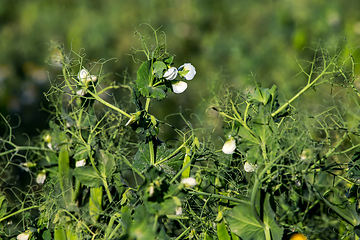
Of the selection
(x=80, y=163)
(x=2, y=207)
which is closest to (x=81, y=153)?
(x=80, y=163)

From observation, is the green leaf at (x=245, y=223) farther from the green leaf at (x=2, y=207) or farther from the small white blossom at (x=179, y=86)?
the green leaf at (x=2, y=207)

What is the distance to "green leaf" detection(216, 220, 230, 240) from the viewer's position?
13.0 inches

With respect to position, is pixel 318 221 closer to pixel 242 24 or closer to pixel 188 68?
pixel 188 68

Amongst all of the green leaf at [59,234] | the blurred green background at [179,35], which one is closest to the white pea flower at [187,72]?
the green leaf at [59,234]

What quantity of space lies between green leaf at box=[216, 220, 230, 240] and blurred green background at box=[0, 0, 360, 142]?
108 cm

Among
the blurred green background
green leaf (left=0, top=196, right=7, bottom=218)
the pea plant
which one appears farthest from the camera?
the blurred green background

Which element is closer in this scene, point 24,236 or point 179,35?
point 24,236

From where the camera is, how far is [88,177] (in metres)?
0.39

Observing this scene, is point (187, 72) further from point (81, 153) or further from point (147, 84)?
point (81, 153)

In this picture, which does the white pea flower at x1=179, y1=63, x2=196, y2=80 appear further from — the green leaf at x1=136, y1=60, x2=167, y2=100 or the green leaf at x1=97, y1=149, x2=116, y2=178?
the green leaf at x1=97, y1=149, x2=116, y2=178

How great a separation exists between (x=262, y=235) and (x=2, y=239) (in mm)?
298

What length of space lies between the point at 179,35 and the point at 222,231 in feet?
5.30

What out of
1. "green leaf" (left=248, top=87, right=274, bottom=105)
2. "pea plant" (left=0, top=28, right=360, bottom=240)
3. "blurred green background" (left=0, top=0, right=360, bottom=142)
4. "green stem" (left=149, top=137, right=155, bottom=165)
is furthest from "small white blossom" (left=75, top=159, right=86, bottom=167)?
"blurred green background" (left=0, top=0, right=360, bottom=142)

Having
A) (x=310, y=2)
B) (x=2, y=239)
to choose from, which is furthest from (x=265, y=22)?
(x=2, y=239)
